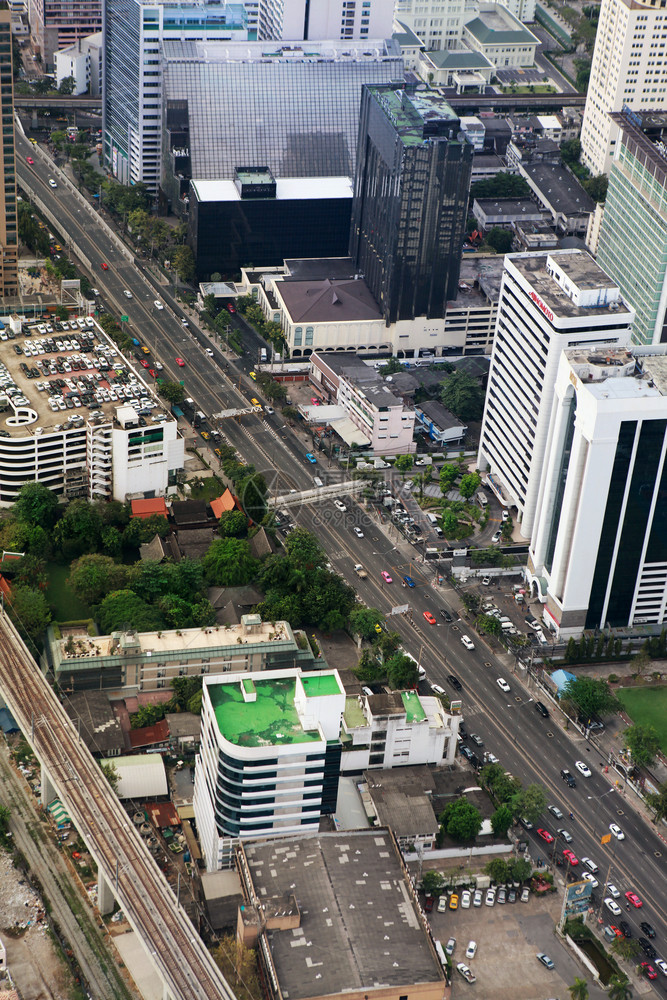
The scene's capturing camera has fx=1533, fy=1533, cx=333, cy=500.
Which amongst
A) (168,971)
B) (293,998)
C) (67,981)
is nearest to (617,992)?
(293,998)

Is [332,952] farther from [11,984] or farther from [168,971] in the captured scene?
[11,984]

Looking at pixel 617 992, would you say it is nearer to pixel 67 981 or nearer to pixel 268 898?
pixel 268 898

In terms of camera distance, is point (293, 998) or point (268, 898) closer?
point (293, 998)

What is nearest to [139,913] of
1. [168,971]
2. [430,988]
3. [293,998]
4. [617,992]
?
[168,971]

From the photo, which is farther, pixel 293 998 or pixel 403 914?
pixel 403 914

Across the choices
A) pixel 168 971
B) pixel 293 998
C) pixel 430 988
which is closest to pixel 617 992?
pixel 430 988

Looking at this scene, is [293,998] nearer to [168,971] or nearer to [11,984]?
[168,971]
